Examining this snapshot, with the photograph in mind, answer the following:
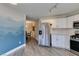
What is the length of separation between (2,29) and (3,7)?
3.30ft

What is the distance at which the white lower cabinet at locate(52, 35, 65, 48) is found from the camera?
6766 mm

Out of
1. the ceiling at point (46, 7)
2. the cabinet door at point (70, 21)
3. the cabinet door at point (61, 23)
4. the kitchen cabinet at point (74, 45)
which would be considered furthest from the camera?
the cabinet door at point (61, 23)

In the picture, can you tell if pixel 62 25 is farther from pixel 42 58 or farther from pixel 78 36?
pixel 42 58

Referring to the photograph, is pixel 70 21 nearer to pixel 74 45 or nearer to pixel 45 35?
pixel 74 45

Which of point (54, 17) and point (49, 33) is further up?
point (54, 17)

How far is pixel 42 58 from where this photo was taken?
179cm

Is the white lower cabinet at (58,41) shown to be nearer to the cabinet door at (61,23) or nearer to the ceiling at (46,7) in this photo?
the cabinet door at (61,23)

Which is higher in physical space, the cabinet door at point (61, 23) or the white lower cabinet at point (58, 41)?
the cabinet door at point (61, 23)

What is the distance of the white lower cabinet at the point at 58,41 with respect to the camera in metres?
6.77

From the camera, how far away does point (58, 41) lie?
7.00m

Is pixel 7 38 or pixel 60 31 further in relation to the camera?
pixel 60 31

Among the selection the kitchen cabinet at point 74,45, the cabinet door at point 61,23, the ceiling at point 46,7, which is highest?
the ceiling at point 46,7

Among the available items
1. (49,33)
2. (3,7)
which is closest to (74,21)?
(49,33)

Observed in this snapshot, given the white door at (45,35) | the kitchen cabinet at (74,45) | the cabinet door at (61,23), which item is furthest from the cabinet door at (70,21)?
the white door at (45,35)
